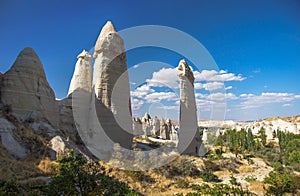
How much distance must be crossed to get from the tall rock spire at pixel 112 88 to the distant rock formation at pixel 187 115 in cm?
445

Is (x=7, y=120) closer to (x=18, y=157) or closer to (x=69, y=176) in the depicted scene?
(x=18, y=157)

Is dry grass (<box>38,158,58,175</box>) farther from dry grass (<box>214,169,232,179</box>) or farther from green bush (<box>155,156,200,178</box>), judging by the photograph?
dry grass (<box>214,169,232,179</box>)

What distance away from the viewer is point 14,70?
1162 centimetres

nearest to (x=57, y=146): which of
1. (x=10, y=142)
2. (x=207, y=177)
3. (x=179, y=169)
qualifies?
(x=10, y=142)

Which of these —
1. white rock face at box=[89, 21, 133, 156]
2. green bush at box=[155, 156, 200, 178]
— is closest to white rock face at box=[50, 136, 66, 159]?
white rock face at box=[89, 21, 133, 156]

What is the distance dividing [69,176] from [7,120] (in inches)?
288

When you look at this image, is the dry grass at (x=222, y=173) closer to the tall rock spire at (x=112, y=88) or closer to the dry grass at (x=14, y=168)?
the tall rock spire at (x=112, y=88)

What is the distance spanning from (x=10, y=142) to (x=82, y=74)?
8.37 meters

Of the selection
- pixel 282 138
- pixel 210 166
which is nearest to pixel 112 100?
pixel 210 166

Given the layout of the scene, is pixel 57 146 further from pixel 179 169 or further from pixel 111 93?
pixel 179 169

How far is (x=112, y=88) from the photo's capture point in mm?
13898

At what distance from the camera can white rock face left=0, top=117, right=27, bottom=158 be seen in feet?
28.2

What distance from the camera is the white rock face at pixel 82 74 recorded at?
15.8 m

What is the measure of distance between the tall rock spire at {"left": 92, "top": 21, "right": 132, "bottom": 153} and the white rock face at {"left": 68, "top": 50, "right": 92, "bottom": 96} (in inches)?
83.5
